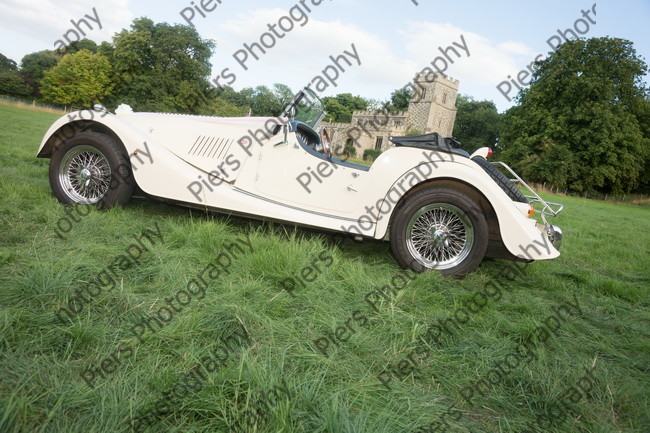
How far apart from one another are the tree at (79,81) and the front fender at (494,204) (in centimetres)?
4531

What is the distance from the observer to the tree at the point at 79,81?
3862 cm

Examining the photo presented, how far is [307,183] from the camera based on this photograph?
121 inches

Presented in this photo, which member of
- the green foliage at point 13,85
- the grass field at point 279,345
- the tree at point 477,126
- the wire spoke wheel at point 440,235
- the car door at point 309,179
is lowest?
the grass field at point 279,345

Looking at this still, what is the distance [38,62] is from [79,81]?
28.2 metres

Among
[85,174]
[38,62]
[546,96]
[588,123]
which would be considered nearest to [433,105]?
[546,96]

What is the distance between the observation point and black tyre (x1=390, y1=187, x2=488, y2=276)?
9.23 ft

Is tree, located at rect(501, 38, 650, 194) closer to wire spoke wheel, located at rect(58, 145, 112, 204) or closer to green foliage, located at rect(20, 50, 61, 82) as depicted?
wire spoke wheel, located at rect(58, 145, 112, 204)

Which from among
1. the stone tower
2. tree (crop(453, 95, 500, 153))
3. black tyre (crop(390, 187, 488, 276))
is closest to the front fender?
A: black tyre (crop(390, 187, 488, 276))

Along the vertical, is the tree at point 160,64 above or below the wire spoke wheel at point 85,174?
above

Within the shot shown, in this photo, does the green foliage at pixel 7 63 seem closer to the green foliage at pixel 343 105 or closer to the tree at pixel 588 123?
the green foliage at pixel 343 105

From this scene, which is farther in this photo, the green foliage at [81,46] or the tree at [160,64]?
the green foliage at [81,46]

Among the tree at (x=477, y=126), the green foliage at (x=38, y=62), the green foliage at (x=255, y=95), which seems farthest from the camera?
the green foliage at (x=255, y=95)

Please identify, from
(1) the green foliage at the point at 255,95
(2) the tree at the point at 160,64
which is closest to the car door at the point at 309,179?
(2) the tree at the point at 160,64

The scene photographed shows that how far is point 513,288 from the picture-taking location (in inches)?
117
